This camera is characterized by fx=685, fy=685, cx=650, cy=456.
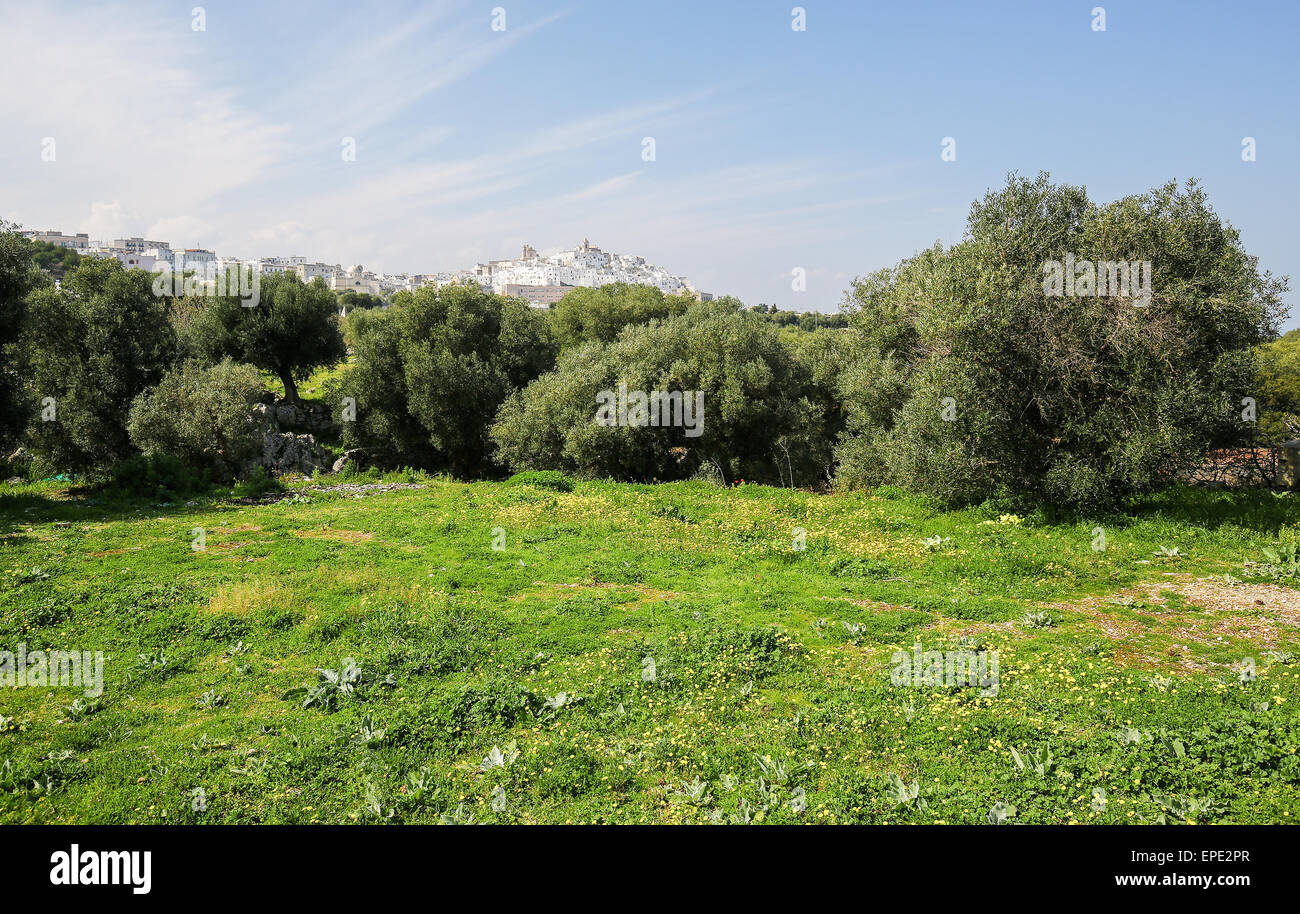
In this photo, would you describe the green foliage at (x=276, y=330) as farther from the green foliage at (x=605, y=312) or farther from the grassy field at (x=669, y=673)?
the grassy field at (x=669, y=673)

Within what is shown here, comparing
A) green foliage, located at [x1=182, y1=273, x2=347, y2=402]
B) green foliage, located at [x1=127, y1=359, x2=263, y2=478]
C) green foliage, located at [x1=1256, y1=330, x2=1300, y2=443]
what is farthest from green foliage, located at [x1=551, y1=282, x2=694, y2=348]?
green foliage, located at [x1=1256, y1=330, x2=1300, y2=443]

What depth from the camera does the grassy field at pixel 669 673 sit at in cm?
715

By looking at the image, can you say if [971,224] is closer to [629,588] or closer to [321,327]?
[629,588]

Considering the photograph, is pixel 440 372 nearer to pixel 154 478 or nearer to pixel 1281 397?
pixel 154 478

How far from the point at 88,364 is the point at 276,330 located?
1412cm

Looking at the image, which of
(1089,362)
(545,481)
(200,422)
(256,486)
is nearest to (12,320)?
(200,422)

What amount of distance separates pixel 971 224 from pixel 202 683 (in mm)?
23450

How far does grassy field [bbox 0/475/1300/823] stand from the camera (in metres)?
7.15

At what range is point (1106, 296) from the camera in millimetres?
17938

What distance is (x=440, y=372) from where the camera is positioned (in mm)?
36219

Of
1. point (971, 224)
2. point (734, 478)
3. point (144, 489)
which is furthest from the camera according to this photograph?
point (734, 478)

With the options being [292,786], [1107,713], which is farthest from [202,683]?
[1107,713]

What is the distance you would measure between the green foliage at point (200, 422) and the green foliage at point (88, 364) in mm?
1795

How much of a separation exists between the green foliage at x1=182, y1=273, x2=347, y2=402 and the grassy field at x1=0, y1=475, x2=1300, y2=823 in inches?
1106
